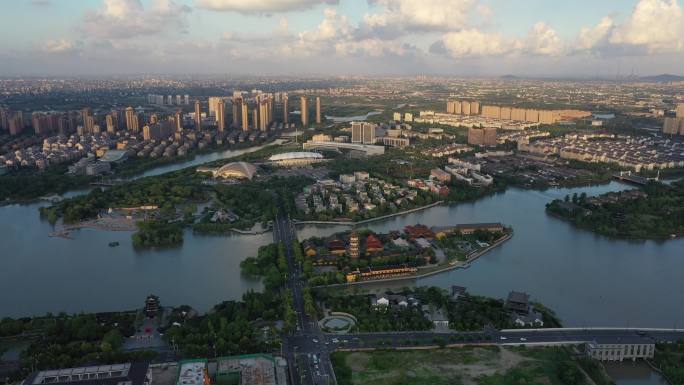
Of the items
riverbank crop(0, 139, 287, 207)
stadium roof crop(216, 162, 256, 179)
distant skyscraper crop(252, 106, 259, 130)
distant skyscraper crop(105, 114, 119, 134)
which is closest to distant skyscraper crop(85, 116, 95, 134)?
distant skyscraper crop(105, 114, 119, 134)

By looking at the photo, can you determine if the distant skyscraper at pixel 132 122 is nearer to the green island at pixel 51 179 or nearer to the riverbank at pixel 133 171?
the riverbank at pixel 133 171

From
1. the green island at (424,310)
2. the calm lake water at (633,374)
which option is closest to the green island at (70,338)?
the green island at (424,310)

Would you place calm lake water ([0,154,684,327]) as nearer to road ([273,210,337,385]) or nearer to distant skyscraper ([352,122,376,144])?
road ([273,210,337,385])

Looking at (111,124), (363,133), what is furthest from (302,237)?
(111,124)

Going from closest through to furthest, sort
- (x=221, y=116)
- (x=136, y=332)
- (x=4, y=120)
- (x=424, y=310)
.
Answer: (x=136, y=332) → (x=424, y=310) → (x=4, y=120) → (x=221, y=116)

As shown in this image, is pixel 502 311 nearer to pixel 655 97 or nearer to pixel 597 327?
pixel 597 327

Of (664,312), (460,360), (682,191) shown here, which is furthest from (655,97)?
(460,360)

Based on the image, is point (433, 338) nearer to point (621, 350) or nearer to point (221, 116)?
point (621, 350)
